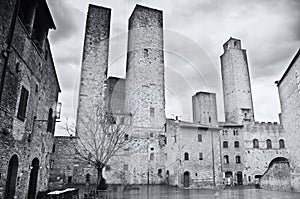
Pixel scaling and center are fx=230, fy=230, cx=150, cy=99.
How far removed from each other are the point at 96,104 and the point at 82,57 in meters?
6.56

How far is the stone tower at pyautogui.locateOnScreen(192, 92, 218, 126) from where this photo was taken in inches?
1410

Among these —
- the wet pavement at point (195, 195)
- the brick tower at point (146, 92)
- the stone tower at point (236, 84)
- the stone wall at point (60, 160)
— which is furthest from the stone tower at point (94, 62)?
the stone tower at point (236, 84)

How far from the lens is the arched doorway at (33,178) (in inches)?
479

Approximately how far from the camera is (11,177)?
949 centimetres

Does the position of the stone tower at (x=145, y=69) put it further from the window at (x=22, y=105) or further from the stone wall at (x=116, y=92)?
the window at (x=22, y=105)

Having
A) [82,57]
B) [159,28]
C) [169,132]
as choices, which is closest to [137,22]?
[159,28]

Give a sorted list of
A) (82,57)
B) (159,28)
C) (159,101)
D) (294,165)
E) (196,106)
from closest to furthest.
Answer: (294,165)
(82,57)
(159,101)
(159,28)
(196,106)

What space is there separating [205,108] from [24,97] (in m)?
30.0

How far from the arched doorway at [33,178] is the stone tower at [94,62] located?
13080mm

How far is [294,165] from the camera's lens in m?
16.2

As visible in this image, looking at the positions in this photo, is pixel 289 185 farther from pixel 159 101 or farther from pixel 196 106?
pixel 196 106

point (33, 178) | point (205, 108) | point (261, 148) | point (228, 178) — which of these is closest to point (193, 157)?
point (228, 178)

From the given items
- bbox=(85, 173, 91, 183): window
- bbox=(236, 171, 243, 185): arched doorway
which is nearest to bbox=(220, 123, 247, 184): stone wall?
bbox=(236, 171, 243, 185): arched doorway

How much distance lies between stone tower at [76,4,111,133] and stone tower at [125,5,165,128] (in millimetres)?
4329
